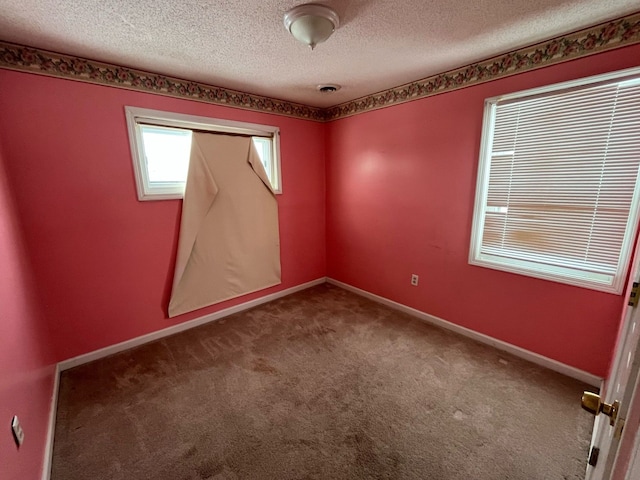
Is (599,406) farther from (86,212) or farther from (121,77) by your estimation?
(121,77)

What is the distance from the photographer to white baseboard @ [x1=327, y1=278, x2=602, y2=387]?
6.41ft

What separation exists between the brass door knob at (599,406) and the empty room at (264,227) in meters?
0.34

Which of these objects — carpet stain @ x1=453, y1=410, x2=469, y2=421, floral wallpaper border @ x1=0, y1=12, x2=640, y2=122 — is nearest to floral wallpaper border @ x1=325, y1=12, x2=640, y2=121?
floral wallpaper border @ x1=0, y1=12, x2=640, y2=122

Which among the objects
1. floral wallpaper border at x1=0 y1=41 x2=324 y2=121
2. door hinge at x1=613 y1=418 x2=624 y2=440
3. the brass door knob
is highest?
floral wallpaper border at x1=0 y1=41 x2=324 y2=121

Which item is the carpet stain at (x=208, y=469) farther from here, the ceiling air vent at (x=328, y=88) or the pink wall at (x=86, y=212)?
the ceiling air vent at (x=328, y=88)

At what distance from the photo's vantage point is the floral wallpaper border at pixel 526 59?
1598 millimetres

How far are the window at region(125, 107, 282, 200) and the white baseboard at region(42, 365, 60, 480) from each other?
1485mm

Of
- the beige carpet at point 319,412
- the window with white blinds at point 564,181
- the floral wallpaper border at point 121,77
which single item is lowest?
the beige carpet at point 319,412

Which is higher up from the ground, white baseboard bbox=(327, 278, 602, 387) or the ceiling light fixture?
the ceiling light fixture

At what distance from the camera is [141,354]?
235cm

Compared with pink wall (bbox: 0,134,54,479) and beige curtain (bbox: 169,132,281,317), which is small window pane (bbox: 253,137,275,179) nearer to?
beige curtain (bbox: 169,132,281,317)

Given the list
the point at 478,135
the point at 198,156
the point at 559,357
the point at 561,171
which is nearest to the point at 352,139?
the point at 478,135

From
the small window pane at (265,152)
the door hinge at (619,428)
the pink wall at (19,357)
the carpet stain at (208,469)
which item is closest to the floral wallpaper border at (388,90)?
the small window pane at (265,152)

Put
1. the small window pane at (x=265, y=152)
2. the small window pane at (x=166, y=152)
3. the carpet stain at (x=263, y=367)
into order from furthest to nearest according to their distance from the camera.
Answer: the small window pane at (x=265, y=152), the small window pane at (x=166, y=152), the carpet stain at (x=263, y=367)
